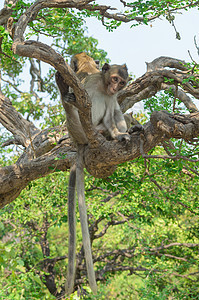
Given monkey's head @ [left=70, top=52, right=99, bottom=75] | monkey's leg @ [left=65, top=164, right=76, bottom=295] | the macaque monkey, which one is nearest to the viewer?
monkey's leg @ [left=65, top=164, right=76, bottom=295]

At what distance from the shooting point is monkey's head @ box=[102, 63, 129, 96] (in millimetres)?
3219

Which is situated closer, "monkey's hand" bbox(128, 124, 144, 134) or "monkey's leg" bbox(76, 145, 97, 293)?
"monkey's leg" bbox(76, 145, 97, 293)

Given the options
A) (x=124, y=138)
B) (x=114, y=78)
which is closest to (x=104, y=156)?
(x=124, y=138)

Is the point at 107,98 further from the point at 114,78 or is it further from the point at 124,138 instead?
the point at 124,138

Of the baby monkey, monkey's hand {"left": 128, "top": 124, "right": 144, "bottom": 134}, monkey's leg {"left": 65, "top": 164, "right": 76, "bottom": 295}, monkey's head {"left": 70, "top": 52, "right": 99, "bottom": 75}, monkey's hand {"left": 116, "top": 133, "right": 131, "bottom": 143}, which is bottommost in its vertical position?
monkey's leg {"left": 65, "top": 164, "right": 76, "bottom": 295}

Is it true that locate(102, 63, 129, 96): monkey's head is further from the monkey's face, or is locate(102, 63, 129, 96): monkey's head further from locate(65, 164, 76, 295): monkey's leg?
locate(65, 164, 76, 295): monkey's leg

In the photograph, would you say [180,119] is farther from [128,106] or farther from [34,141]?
[34,141]

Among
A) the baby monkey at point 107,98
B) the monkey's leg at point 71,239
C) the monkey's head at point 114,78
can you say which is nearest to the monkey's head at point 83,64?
the baby monkey at point 107,98

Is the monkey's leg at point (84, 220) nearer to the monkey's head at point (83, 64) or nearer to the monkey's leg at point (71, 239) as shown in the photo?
the monkey's leg at point (71, 239)

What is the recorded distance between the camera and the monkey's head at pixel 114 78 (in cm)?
322

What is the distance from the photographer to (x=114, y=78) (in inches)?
127

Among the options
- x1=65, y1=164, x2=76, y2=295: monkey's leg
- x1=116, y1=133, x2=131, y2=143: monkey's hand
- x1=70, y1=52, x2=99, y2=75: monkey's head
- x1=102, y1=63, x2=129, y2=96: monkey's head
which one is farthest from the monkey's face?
x1=65, y1=164, x2=76, y2=295: monkey's leg

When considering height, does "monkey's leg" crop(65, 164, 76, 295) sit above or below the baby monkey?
below

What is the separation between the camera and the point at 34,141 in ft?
14.8
